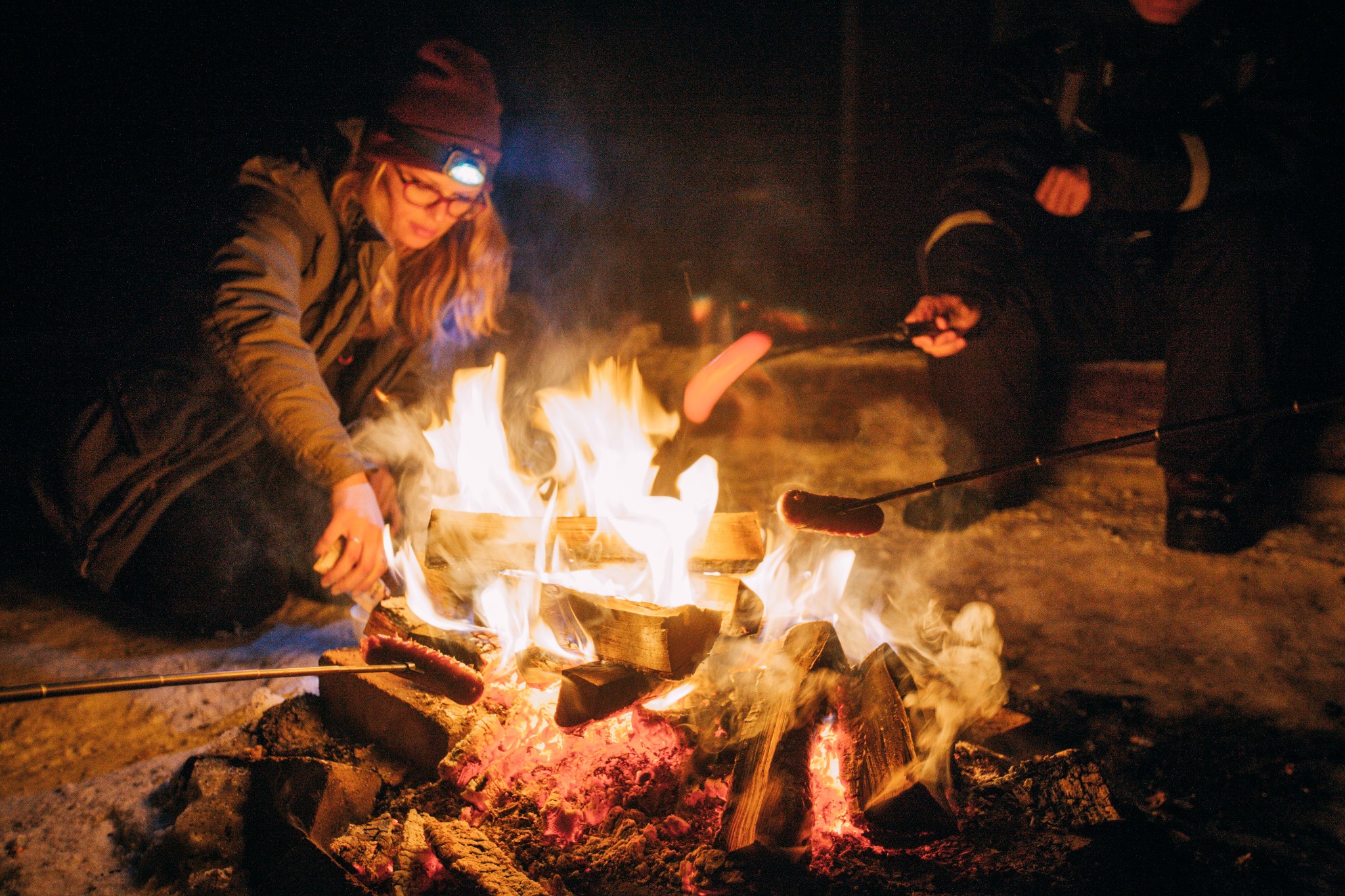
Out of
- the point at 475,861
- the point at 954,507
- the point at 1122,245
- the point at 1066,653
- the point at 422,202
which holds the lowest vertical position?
the point at 1066,653

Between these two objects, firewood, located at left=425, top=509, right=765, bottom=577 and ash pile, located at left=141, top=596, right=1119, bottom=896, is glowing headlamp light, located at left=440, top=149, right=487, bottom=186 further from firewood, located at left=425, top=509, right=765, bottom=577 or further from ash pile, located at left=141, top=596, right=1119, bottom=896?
ash pile, located at left=141, top=596, right=1119, bottom=896

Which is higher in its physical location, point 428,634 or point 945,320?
point 945,320

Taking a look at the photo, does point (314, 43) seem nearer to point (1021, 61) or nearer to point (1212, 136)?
point (1021, 61)

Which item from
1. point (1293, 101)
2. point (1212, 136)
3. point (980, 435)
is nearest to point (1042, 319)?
point (980, 435)

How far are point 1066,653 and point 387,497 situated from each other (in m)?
2.95

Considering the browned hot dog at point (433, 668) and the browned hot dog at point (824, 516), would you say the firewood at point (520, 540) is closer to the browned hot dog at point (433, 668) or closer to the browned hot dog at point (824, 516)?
the browned hot dog at point (824, 516)

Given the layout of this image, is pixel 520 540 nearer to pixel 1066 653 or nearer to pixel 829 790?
pixel 829 790

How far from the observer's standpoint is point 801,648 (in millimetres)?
1861

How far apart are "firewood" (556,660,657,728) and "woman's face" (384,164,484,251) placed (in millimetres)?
2234

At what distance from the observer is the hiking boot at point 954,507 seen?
3.56 metres

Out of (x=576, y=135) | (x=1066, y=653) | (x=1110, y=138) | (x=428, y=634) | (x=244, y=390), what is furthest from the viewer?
(x=576, y=135)

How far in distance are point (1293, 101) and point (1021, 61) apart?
48.2 inches

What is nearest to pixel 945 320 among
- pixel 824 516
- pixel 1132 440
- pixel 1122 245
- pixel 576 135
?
pixel 1122 245

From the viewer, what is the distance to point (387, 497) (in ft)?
9.74
